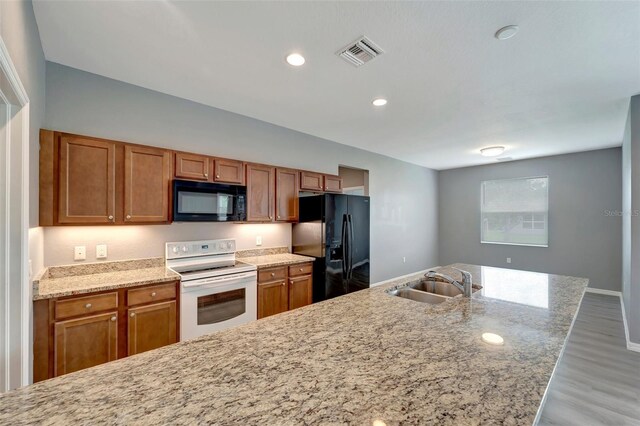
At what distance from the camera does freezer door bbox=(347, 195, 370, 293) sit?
12.6 feet

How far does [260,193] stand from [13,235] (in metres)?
2.14

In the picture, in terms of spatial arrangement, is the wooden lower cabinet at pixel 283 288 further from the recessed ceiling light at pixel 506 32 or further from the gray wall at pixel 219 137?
the recessed ceiling light at pixel 506 32

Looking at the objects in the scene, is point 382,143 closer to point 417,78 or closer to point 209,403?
point 417,78

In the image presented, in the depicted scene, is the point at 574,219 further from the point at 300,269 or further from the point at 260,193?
the point at 260,193

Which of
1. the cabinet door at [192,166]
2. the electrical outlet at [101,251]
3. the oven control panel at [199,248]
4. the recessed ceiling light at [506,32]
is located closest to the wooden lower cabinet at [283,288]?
the oven control panel at [199,248]

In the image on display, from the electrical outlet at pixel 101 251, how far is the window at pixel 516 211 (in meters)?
7.22

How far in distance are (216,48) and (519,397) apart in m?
2.65

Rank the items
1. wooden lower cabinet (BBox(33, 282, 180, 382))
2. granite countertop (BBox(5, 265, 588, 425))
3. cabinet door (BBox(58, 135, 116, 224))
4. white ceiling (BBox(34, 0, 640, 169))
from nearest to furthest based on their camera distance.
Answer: granite countertop (BBox(5, 265, 588, 425))
white ceiling (BBox(34, 0, 640, 169))
wooden lower cabinet (BBox(33, 282, 180, 382))
cabinet door (BBox(58, 135, 116, 224))

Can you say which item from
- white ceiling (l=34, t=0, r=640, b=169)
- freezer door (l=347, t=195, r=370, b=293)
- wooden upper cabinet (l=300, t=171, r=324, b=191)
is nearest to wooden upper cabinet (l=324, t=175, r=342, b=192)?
wooden upper cabinet (l=300, t=171, r=324, b=191)

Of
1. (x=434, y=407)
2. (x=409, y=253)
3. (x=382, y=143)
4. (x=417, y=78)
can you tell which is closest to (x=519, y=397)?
(x=434, y=407)

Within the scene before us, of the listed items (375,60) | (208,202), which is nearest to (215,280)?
(208,202)

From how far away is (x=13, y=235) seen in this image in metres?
1.45

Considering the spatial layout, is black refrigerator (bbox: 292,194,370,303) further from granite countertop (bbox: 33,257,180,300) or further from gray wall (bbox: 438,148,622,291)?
gray wall (bbox: 438,148,622,291)

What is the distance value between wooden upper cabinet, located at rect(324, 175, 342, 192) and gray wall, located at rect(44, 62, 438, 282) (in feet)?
1.12
